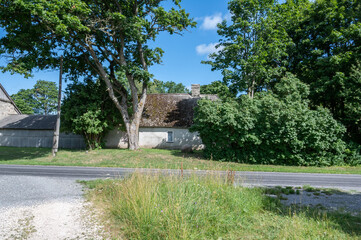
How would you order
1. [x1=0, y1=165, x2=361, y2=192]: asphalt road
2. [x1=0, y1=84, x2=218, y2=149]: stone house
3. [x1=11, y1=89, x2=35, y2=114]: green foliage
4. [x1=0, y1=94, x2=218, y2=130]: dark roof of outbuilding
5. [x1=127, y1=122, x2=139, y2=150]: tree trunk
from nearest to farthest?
[x1=0, y1=165, x2=361, y2=192]: asphalt road, [x1=127, y1=122, x2=139, y2=150]: tree trunk, [x1=0, y1=84, x2=218, y2=149]: stone house, [x1=0, y1=94, x2=218, y2=130]: dark roof of outbuilding, [x1=11, y1=89, x2=35, y2=114]: green foliage

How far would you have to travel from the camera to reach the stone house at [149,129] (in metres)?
25.9

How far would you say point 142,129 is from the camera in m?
26.5

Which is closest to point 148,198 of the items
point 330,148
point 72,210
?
point 72,210

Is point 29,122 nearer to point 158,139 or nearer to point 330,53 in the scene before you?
point 158,139

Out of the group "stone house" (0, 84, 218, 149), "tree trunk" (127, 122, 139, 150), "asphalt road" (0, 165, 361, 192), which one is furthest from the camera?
"stone house" (0, 84, 218, 149)

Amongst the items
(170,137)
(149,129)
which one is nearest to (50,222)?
(170,137)

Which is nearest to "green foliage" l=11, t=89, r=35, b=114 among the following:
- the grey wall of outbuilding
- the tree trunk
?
the grey wall of outbuilding

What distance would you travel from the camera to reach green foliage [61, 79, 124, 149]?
21438mm

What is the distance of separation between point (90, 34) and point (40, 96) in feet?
172

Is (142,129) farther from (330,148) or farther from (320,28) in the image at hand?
(320,28)

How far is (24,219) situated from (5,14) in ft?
54.9

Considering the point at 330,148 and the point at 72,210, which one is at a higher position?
the point at 330,148

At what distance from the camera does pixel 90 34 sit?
20219mm

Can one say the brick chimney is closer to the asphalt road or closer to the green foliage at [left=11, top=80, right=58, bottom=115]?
the asphalt road
